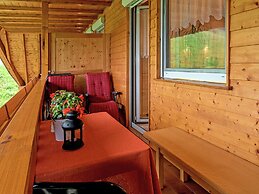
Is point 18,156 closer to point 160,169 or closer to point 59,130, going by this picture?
point 59,130

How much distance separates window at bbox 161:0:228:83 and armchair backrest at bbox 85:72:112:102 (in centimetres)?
193

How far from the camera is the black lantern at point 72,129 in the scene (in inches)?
52.0

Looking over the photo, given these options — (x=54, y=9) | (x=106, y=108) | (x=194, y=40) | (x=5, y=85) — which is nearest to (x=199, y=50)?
(x=194, y=40)

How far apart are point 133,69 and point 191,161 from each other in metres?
2.67

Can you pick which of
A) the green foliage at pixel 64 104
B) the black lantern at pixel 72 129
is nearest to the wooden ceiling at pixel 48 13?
the green foliage at pixel 64 104

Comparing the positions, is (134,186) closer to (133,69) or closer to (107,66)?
(133,69)

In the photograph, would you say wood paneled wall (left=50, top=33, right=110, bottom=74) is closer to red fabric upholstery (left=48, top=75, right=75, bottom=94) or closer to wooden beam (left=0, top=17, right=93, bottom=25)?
red fabric upholstery (left=48, top=75, right=75, bottom=94)

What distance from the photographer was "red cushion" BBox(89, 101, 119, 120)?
13.8 ft

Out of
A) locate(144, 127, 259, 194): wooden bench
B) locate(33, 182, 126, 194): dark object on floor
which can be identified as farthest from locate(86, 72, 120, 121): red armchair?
locate(33, 182, 126, 194): dark object on floor

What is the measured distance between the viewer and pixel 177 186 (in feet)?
7.75

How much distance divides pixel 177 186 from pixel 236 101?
3.46ft

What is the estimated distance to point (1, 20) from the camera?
6.50 m

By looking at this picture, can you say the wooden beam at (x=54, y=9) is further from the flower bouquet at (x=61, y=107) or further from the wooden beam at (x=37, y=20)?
the flower bouquet at (x=61, y=107)

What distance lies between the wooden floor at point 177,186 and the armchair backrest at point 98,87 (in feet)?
7.91
